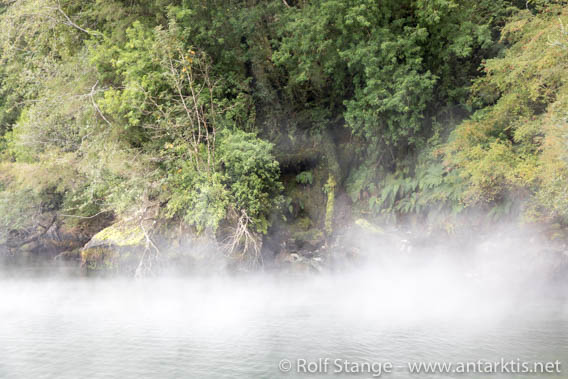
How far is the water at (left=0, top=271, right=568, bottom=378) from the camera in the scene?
8539 mm

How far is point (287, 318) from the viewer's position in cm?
1141

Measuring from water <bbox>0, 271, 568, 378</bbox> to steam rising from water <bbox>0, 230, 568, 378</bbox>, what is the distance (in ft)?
0.10

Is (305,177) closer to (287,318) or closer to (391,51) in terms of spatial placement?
(391,51)

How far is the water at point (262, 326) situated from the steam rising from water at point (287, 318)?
3 cm

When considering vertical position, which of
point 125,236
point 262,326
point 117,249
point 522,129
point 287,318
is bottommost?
point 117,249

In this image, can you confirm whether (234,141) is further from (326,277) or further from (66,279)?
(66,279)

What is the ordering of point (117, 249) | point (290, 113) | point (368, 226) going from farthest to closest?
point (290, 113), point (117, 249), point (368, 226)

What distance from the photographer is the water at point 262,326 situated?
854 centimetres

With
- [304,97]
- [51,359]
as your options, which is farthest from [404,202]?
[51,359]

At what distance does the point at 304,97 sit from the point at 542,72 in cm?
922

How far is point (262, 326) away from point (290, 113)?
37.9 ft

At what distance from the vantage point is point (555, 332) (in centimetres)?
990

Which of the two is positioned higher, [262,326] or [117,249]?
[262,326]

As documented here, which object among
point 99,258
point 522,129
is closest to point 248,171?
point 99,258
